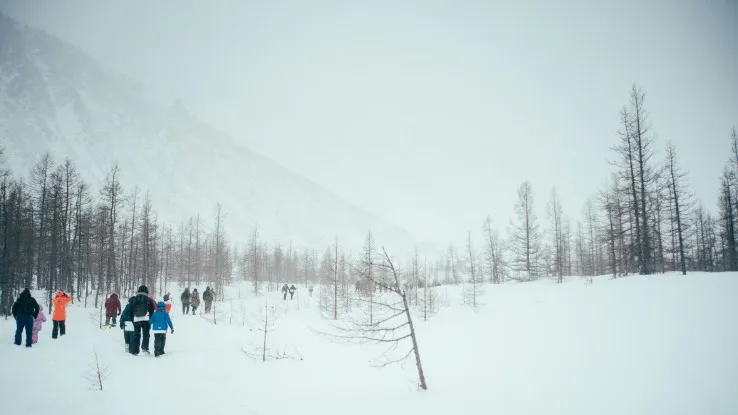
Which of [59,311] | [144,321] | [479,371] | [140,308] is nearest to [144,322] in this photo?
[144,321]

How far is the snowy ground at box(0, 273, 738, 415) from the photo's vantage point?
7.21 m

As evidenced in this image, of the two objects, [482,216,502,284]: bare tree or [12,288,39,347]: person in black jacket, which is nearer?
[12,288,39,347]: person in black jacket

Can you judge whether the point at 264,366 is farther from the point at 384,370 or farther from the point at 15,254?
the point at 15,254

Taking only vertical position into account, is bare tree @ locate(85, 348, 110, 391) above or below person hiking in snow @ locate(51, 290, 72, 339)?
below

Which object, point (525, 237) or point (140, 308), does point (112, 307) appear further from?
point (525, 237)

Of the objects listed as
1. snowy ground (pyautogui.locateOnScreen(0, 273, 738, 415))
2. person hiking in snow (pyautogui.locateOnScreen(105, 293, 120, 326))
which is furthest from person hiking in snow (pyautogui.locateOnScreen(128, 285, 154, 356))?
person hiking in snow (pyautogui.locateOnScreen(105, 293, 120, 326))

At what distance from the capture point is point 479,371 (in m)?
10.7

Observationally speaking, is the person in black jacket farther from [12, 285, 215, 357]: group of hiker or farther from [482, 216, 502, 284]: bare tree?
[482, 216, 502, 284]: bare tree

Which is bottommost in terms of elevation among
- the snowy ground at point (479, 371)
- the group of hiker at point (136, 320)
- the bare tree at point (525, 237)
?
the snowy ground at point (479, 371)

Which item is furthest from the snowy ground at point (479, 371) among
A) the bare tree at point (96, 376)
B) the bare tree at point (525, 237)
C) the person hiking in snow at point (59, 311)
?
the bare tree at point (525, 237)

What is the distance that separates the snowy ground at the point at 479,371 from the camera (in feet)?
23.7

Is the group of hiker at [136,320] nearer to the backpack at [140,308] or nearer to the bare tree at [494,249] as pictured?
the backpack at [140,308]

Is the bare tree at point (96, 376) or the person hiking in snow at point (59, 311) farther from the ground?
the person hiking in snow at point (59, 311)

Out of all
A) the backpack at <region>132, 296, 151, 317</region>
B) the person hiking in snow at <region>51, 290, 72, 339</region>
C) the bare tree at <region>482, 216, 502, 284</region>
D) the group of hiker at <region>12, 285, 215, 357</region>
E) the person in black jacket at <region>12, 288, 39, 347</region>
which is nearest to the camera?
the person in black jacket at <region>12, 288, 39, 347</region>
